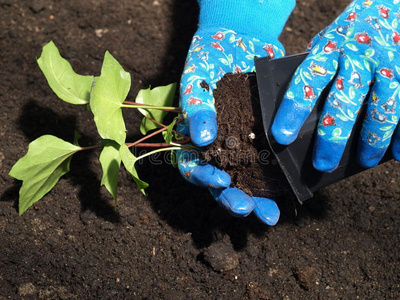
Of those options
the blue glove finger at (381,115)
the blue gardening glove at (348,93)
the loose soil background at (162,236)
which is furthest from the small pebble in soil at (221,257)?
the blue glove finger at (381,115)

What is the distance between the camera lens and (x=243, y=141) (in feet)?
4.38

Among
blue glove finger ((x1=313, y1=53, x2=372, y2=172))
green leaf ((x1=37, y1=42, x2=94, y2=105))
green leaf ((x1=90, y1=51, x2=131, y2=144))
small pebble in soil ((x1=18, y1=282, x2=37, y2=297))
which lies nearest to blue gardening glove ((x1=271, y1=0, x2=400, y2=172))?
blue glove finger ((x1=313, y1=53, x2=372, y2=172))

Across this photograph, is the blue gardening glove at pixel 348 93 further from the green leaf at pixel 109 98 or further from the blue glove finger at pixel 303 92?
the green leaf at pixel 109 98

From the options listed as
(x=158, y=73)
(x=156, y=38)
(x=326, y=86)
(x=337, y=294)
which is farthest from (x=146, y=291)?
(x=156, y=38)

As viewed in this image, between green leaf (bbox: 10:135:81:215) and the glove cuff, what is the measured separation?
746mm

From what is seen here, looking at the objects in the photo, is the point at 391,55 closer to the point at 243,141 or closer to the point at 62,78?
the point at 243,141

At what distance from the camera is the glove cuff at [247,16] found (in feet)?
5.56

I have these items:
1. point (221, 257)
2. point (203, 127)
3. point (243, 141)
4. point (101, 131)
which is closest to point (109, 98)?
point (101, 131)

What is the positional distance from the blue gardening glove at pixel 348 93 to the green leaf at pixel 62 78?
699 mm

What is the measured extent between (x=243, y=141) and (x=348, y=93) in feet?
1.11

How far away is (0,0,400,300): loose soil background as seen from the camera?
142cm

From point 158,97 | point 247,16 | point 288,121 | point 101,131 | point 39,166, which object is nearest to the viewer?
point 288,121

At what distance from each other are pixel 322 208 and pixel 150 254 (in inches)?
27.2

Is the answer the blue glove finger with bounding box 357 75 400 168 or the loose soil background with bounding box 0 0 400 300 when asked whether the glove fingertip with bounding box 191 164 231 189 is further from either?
the blue glove finger with bounding box 357 75 400 168
